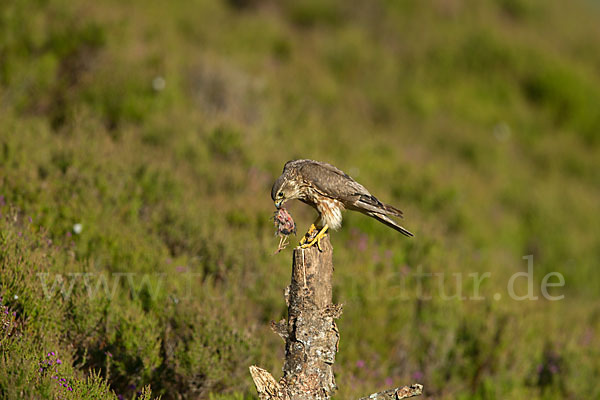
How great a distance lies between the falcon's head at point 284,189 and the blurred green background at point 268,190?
1309 millimetres

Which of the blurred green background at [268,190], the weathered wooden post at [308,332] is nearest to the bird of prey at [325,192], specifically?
the weathered wooden post at [308,332]

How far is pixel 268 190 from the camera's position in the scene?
759cm

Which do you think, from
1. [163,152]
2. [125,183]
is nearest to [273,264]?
[125,183]

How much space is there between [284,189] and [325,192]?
258mm

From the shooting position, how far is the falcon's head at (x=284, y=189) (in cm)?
377

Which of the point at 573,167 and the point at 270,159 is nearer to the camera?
the point at 270,159

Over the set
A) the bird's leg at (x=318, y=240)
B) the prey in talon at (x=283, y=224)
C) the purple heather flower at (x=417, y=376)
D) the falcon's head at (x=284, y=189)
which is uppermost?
the falcon's head at (x=284, y=189)

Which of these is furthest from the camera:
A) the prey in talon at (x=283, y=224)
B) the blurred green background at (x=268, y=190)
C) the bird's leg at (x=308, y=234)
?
the blurred green background at (x=268, y=190)

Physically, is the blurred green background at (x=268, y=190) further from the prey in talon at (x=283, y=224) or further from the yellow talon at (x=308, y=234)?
the yellow talon at (x=308, y=234)

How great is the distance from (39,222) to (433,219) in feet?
16.6

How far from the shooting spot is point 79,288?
454 cm

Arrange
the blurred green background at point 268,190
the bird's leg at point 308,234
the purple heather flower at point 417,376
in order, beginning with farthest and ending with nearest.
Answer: the purple heather flower at point 417,376 < the blurred green background at point 268,190 < the bird's leg at point 308,234

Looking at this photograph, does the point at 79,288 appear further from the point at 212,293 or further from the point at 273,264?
the point at 273,264

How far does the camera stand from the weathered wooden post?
347cm
